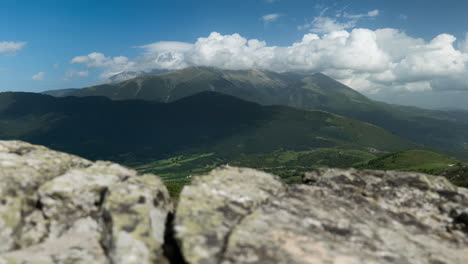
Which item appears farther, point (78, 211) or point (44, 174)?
point (44, 174)

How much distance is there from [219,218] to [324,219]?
802 cm

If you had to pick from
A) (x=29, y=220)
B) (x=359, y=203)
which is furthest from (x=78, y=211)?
(x=359, y=203)

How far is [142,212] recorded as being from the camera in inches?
715

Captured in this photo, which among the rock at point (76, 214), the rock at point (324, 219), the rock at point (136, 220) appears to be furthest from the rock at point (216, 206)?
the rock at point (76, 214)

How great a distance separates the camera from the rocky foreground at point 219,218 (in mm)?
15750

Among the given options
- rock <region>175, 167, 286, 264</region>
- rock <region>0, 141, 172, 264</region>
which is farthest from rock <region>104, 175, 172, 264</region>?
rock <region>175, 167, 286, 264</region>

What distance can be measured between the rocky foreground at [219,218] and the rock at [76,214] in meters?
0.07

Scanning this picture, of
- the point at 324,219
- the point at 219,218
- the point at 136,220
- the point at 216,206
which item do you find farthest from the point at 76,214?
the point at 324,219

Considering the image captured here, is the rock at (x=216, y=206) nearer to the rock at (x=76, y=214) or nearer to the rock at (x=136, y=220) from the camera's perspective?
the rock at (x=136, y=220)

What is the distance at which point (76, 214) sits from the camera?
64.3ft

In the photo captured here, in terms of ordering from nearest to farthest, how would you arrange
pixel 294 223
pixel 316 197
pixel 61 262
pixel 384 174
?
pixel 61 262
pixel 294 223
pixel 316 197
pixel 384 174

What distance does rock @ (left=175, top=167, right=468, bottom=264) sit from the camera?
619 inches

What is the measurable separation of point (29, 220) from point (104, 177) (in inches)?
225

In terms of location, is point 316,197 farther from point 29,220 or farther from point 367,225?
point 29,220
